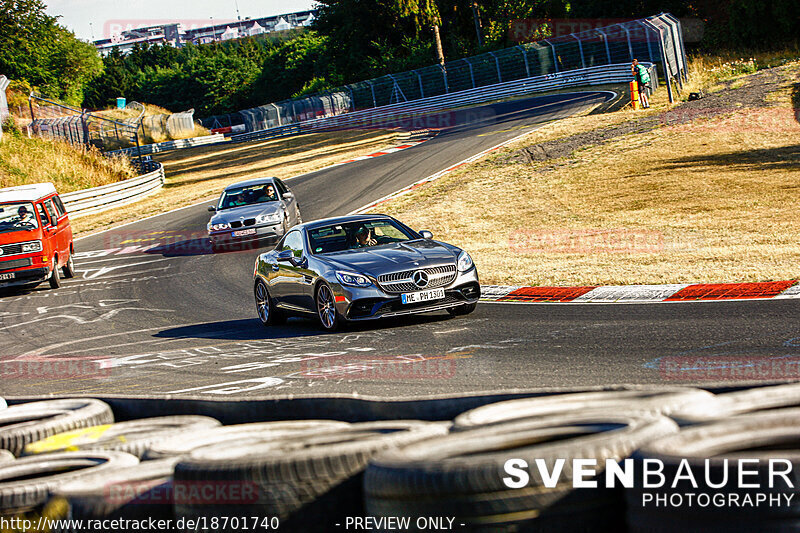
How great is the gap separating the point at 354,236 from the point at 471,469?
959cm

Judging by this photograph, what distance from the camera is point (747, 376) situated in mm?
6973

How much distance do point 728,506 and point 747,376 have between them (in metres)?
4.18

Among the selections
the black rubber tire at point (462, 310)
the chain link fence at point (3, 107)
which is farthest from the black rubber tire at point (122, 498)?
the chain link fence at point (3, 107)

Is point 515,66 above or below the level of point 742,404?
above

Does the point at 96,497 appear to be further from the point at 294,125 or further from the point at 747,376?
the point at 294,125

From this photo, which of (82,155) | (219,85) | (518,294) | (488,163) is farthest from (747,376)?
(219,85)

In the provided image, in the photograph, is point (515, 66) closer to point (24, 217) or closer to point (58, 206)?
point (58, 206)

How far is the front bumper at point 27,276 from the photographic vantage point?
19375 millimetres

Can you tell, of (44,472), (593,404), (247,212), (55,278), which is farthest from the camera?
(247,212)

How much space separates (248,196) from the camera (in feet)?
77.9

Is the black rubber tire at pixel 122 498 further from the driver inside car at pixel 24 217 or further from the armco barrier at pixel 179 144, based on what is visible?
the armco barrier at pixel 179 144

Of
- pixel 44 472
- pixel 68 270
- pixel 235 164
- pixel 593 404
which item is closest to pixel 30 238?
pixel 68 270

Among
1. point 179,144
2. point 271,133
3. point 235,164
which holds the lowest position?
point 235,164

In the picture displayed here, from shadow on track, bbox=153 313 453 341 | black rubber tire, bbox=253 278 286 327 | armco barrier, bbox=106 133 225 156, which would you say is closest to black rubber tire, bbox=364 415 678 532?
shadow on track, bbox=153 313 453 341
